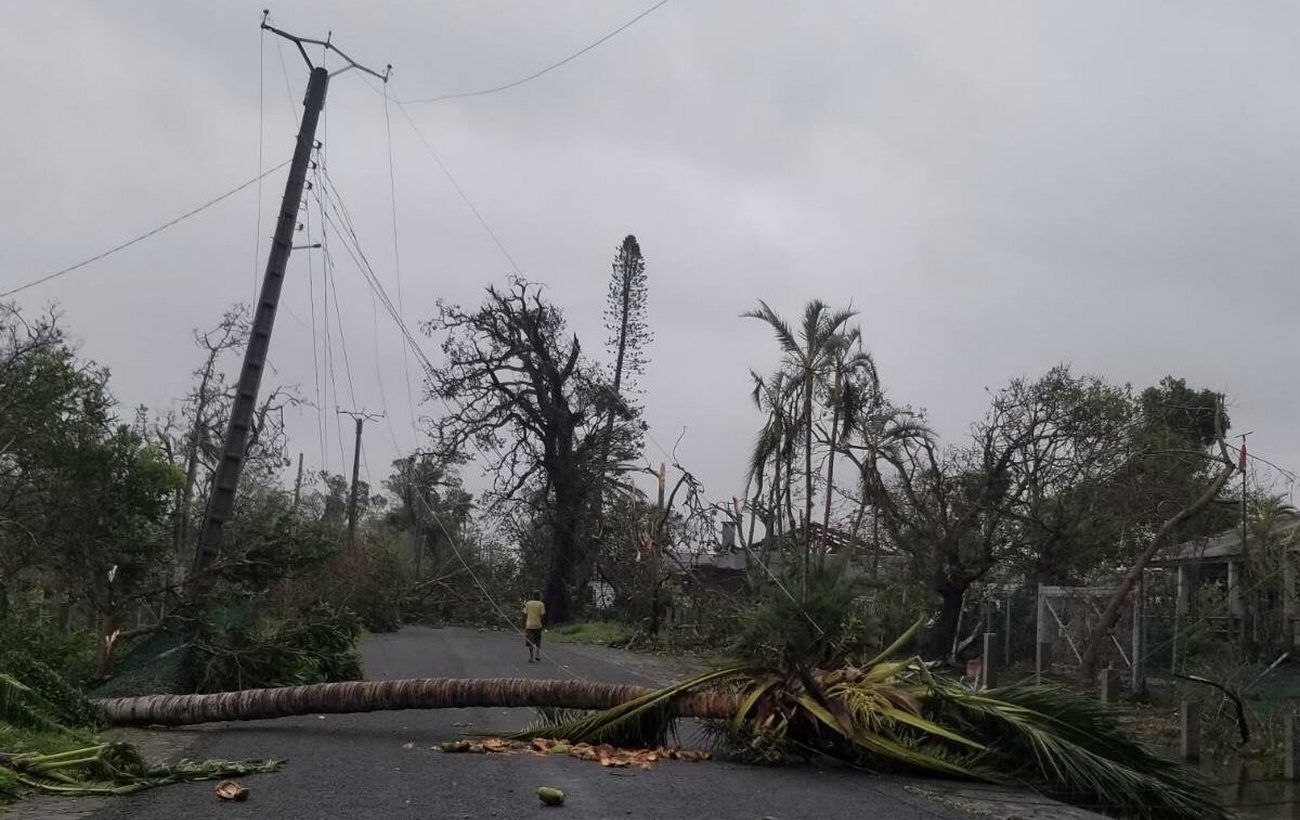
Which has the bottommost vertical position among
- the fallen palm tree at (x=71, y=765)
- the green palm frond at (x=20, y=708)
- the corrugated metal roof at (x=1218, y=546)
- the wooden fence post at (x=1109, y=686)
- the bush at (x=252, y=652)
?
the fallen palm tree at (x=71, y=765)

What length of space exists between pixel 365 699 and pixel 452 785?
329 cm

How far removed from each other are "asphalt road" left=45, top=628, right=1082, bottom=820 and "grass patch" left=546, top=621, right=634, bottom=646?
20.3 m

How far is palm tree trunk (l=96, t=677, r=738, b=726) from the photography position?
1135 cm

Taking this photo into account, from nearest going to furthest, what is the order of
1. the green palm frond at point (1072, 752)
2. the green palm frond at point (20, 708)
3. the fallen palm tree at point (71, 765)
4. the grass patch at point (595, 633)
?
the fallen palm tree at point (71, 765), the green palm frond at point (1072, 752), the green palm frond at point (20, 708), the grass patch at point (595, 633)

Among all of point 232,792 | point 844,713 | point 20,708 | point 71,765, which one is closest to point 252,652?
point 20,708

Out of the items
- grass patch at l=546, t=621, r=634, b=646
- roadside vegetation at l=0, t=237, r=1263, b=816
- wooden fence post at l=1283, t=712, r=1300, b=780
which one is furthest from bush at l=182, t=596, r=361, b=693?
grass patch at l=546, t=621, r=634, b=646

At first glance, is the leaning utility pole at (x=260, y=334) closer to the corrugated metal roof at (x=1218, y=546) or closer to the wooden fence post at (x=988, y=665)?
the wooden fence post at (x=988, y=665)

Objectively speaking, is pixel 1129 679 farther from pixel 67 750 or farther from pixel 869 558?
pixel 67 750

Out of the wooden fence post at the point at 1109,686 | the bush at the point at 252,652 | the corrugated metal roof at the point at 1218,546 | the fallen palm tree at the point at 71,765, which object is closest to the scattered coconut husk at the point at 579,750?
the fallen palm tree at the point at 71,765

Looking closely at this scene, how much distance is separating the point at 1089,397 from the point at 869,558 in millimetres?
6107

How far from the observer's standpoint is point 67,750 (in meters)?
9.18

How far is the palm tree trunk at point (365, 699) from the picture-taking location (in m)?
11.4

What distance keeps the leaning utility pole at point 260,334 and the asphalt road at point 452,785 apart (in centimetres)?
469

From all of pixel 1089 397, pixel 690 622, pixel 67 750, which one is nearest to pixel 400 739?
pixel 67 750
